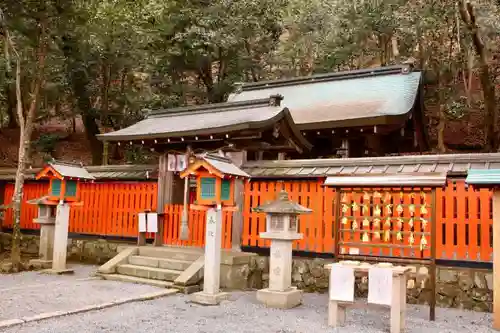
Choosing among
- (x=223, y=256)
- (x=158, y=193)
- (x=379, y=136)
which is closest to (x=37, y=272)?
(x=158, y=193)

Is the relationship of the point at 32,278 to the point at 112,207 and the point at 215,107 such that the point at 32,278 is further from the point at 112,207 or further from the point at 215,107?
the point at 215,107

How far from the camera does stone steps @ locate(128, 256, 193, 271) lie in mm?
9800

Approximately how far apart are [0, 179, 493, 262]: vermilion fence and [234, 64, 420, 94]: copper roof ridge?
7.87 metres

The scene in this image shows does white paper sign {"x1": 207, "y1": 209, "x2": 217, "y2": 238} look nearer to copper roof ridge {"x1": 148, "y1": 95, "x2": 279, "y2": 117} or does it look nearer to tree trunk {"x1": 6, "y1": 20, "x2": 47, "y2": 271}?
copper roof ridge {"x1": 148, "y1": 95, "x2": 279, "y2": 117}

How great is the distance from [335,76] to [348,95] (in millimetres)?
1840

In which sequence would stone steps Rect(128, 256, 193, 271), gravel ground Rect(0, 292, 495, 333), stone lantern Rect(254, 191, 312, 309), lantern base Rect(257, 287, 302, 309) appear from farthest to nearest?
stone steps Rect(128, 256, 193, 271), stone lantern Rect(254, 191, 312, 309), lantern base Rect(257, 287, 302, 309), gravel ground Rect(0, 292, 495, 333)

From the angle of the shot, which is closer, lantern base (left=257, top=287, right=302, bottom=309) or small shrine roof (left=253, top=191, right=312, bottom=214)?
lantern base (left=257, top=287, right=302, bottom=309)

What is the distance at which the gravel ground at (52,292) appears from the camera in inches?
277

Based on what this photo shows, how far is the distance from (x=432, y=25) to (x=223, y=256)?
14.7 m

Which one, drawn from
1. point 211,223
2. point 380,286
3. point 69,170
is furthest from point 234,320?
point 69,170

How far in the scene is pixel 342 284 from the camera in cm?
667

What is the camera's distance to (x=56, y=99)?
24.8 m

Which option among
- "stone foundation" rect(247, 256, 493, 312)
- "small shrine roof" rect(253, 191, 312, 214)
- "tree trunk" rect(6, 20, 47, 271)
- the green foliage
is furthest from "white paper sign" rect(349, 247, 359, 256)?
the green foliage

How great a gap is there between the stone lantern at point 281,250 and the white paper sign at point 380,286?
1885 mm
